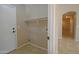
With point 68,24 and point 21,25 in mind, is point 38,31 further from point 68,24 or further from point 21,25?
point 68,24

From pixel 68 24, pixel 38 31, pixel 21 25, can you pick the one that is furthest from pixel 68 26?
pixel 21 25

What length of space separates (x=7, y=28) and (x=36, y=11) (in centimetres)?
141

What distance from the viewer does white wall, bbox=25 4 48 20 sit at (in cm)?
430

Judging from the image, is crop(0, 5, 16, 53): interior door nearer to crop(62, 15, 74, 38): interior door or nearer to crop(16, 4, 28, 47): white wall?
crop(16, 4, 28, 47): white wall

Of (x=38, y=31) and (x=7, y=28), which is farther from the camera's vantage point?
(x=38, y=31)

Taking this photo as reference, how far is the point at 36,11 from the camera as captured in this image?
480 cm

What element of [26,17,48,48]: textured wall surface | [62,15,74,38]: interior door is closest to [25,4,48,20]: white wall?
[26,17,48,48]: textured wall surface

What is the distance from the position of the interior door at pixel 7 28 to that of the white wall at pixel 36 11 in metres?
0.96

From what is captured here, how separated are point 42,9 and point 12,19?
113 cm

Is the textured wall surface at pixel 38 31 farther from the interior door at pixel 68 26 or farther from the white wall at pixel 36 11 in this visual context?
the interior door at pixel 68 26

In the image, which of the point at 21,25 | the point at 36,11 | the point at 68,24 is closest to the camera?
the point at 68,24

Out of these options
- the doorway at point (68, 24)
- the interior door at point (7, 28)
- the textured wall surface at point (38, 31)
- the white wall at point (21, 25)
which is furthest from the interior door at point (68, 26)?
the white wall at point (21, 25)
